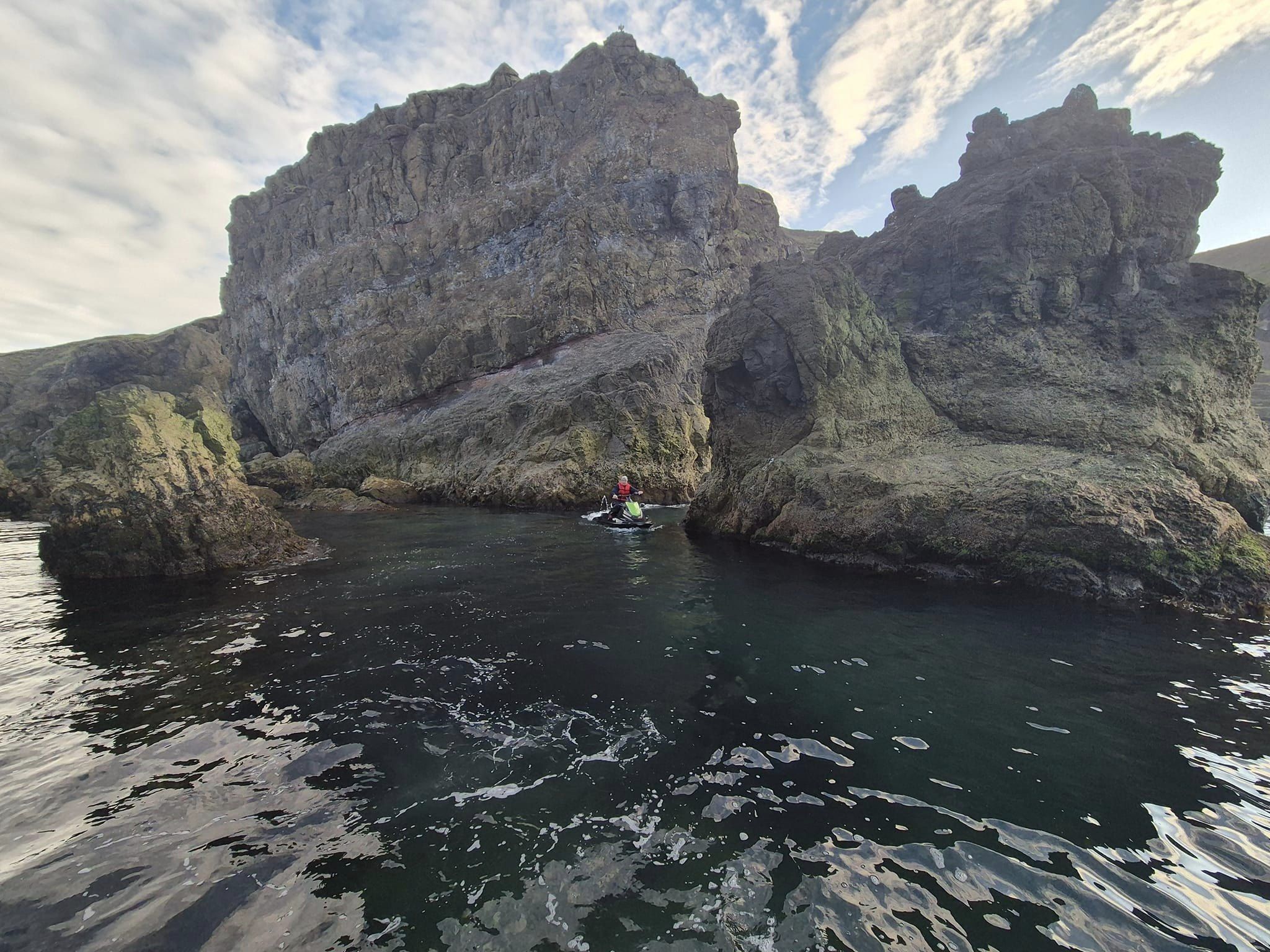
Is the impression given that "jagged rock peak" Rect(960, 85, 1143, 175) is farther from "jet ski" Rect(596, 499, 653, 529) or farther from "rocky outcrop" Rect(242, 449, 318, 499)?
"rocky outcrop" Rect(242, 449, 318, 499)

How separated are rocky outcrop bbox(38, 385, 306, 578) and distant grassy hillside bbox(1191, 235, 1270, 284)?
474ft

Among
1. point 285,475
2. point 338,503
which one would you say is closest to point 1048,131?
point 338,503

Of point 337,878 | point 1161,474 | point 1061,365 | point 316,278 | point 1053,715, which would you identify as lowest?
point 1053,715

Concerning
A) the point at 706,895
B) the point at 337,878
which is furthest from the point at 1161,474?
the point at 337,878

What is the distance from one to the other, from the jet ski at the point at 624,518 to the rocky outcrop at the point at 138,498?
1381cm

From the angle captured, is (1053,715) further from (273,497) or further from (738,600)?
(273,497)

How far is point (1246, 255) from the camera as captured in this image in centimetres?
11362

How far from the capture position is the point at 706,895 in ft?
13.5

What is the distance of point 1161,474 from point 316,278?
254 ft

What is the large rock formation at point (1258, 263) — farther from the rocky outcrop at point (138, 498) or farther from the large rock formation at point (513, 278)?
the rocky outcrop at point (138, 498)

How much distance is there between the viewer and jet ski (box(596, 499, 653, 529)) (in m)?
25.3

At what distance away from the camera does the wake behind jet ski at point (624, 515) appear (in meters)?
25.3

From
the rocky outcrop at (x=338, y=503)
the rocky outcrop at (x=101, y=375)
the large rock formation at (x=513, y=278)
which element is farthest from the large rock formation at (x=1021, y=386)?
the rocky outcrop at (x=101, y=375)

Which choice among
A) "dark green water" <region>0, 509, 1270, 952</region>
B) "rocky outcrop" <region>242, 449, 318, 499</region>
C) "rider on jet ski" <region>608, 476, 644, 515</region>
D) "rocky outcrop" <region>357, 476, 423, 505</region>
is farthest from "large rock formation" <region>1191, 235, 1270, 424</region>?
"rocky outcrop" <region>242, 449, 318, 499</region>
